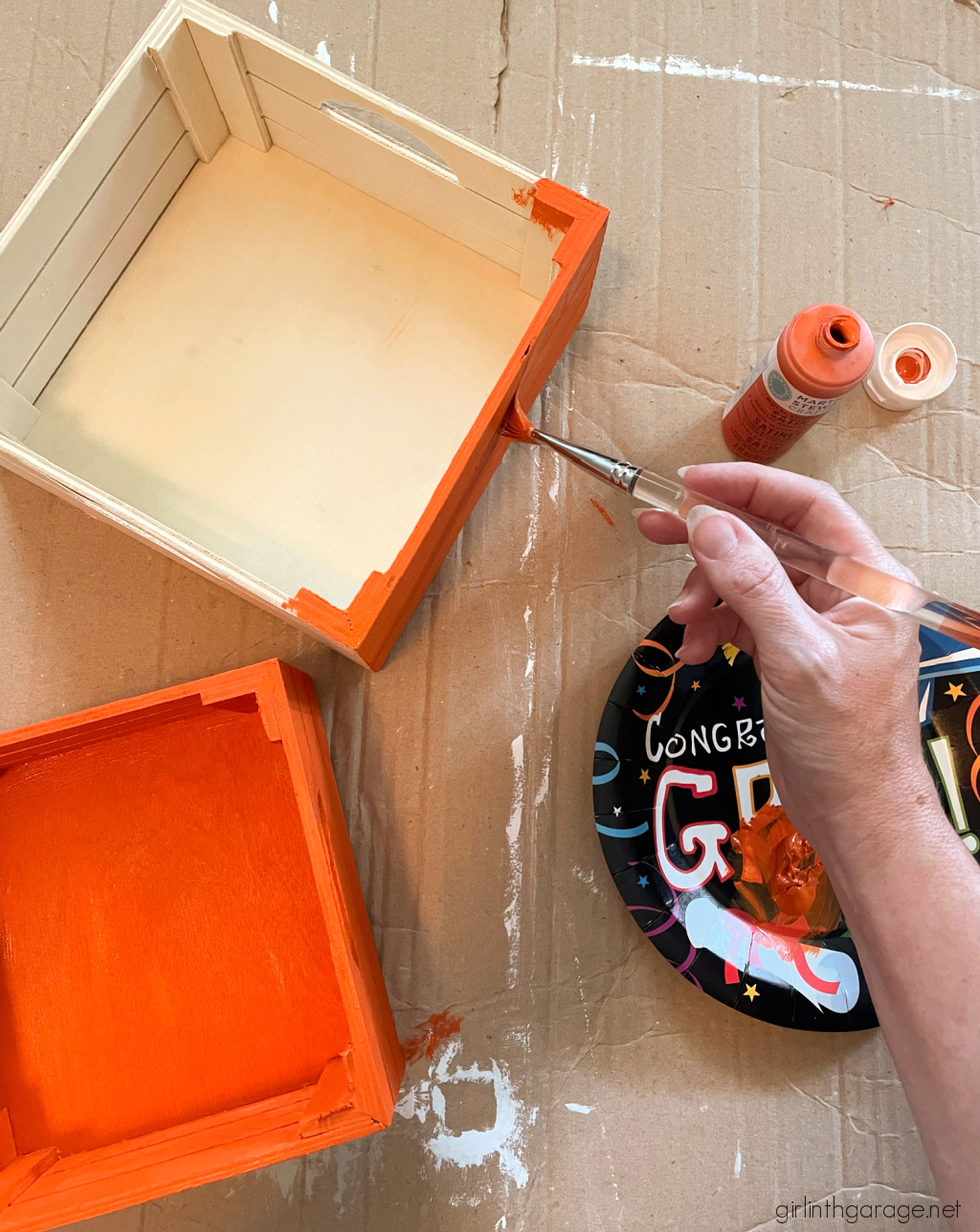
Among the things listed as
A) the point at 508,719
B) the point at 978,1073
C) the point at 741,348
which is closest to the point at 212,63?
the point at 741,348

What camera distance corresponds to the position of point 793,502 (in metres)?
0.74

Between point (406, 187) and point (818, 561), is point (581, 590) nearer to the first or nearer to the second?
point (818, 561)

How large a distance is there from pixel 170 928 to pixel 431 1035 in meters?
0.31

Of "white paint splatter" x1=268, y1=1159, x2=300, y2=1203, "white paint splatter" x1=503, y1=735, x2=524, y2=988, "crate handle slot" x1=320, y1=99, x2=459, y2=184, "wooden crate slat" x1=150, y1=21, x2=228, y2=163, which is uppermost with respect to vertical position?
"crate handle slot" x1=320, y1=99, x2=459, y2=184

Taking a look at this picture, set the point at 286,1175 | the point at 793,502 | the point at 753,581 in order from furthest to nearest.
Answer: the point at 286,1175 < the point at 793,502 < the point at 753,581

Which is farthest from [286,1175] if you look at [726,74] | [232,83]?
[726,74]

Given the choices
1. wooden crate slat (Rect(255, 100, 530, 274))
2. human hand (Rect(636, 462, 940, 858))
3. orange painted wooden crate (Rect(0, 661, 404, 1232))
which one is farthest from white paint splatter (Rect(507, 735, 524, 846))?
wooden crate slat (Rect(255, 100, 530, 274))

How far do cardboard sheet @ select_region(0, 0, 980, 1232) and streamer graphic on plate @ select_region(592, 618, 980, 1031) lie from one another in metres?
0.07

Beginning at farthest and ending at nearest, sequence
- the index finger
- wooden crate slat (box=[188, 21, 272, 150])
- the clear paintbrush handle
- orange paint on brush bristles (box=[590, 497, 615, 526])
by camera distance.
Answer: orange paint on brush bristles (box=[590, 497, 615, 526]) < wooden crate slat (box=[188, 21, 272, 150]) < the index finger < the clear paintbrush handle

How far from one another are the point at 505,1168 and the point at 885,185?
1298 mm

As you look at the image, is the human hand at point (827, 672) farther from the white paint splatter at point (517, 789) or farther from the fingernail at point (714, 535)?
the white paint splatter at point (517, 789)

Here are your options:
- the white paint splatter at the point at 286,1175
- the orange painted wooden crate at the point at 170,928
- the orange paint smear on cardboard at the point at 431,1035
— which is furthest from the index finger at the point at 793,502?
the white paint splatter at the point at 286,1175

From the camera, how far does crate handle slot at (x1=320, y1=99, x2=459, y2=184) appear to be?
851 millimetres

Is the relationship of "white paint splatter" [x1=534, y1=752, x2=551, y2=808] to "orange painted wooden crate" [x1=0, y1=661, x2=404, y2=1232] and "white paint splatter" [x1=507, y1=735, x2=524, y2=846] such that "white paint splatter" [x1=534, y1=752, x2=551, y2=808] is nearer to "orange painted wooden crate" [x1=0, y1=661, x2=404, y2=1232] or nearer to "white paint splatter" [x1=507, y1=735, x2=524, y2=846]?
"white paint splatter" [x1=507, y1=735, x2=524, y2=846]
